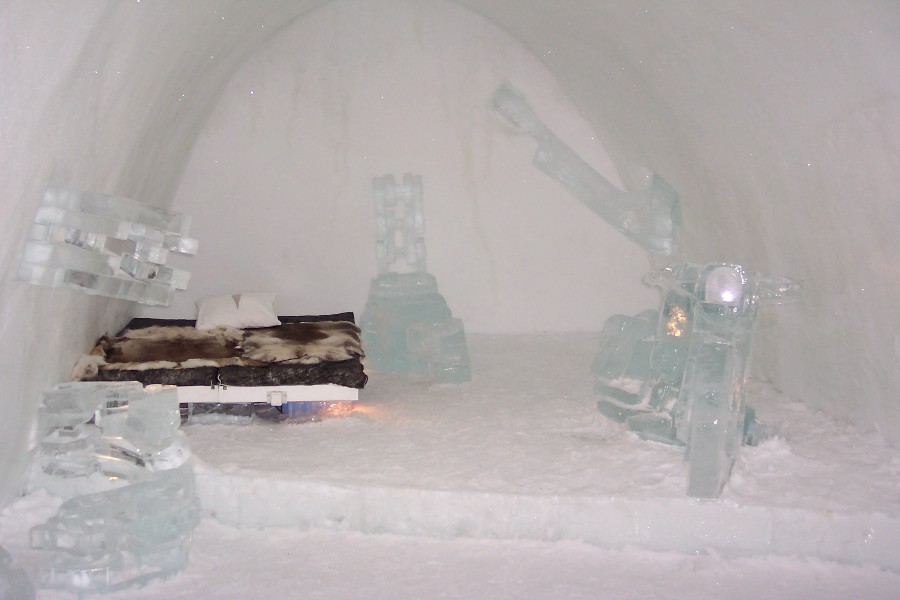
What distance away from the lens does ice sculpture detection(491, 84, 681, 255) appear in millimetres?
5984

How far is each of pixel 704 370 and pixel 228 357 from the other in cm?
243

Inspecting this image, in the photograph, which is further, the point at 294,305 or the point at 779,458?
the point at 294,305

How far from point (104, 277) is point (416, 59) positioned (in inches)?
128

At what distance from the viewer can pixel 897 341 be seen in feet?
12.2

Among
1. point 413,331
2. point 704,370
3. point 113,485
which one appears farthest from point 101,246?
point 704,370

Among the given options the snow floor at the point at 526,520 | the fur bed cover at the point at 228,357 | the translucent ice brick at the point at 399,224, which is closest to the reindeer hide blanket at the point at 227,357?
the fur bed cover at the point at 228,357

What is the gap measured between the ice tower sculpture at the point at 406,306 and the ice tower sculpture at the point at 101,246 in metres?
1.90

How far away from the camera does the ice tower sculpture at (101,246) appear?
3322 mm

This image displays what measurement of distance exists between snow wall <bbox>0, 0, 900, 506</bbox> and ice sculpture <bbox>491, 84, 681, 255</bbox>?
9cm

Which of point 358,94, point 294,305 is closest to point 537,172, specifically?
point 358,94

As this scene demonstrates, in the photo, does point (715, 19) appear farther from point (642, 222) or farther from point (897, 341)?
point (642, 222)

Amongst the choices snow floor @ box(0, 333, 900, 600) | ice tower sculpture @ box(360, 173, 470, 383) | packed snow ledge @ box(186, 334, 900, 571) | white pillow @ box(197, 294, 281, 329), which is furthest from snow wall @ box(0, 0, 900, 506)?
snow floor @ box(0, 333, 900, 600)

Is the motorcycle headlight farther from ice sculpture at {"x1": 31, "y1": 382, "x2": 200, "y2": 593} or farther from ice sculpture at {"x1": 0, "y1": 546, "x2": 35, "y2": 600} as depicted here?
ice sculpture at {"x1": 0, "y1": 546, "x2": 35, "y2": 600}

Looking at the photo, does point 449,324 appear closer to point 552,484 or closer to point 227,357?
point 227,357
